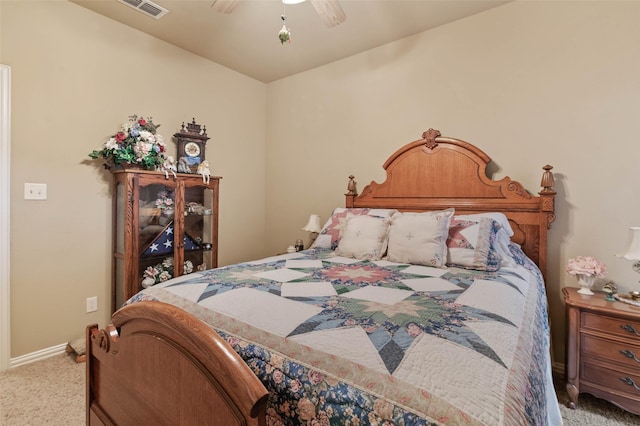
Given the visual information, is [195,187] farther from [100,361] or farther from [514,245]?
[514,245]

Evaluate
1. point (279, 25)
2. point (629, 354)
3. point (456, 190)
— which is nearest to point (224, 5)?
point (279, 25)

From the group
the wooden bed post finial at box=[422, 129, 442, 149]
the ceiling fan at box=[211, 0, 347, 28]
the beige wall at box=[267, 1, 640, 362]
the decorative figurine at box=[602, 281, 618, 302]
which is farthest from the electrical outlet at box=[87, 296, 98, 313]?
the decorative figurine at box=[602, 281, 618, 302]

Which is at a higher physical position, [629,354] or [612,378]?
[629,354]

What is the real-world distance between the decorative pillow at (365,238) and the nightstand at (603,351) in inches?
47.1

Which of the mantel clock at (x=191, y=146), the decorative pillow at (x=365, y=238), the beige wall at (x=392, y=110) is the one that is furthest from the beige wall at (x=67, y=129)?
the decorative pillow at (x=365, y=238)

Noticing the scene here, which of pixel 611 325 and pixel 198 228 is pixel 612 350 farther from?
pixel 198 228

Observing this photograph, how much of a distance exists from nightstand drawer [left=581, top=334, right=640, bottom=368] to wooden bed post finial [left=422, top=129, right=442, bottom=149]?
1.70m

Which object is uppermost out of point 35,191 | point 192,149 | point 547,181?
point 192,149

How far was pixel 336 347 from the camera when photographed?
2.74 feet

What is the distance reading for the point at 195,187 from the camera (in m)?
2.86

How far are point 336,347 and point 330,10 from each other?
6.43 feet

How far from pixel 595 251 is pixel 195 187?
3.22 metres

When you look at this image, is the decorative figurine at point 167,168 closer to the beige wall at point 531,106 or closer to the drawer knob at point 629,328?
the beige wall at point 531,106

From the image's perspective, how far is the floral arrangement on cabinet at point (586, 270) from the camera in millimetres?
1890
